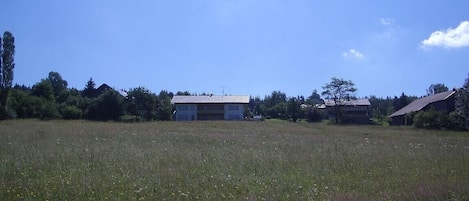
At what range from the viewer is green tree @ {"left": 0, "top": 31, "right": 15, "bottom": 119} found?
2805 inches

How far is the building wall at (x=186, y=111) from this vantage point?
109m

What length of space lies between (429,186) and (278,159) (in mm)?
5198

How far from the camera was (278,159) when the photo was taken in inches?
516

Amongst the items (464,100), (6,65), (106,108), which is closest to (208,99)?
(106,108)

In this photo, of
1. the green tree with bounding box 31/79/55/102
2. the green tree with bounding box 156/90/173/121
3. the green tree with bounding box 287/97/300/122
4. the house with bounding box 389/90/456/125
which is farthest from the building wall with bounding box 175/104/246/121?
the house with bounding box 389/90/456/125

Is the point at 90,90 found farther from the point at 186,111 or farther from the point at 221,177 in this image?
the point at 221,177

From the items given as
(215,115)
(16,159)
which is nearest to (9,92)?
(215,115)

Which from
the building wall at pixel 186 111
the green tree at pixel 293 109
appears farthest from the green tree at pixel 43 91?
the green tree at pixel 293 109

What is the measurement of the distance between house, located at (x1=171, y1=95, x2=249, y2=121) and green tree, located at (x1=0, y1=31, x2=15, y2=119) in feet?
140

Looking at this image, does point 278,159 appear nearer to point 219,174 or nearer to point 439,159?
point 219,174

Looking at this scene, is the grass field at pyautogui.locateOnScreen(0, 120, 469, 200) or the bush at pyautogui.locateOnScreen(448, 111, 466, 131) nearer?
the grass field at pyautogui.locateOnScreen(0, 120, 469, 200)

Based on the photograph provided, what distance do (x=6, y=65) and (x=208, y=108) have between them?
51168mm

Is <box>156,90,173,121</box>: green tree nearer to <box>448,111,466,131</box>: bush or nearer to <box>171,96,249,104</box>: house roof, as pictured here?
<box>171,96,249,104</box>: house roof

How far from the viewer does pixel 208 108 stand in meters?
110
